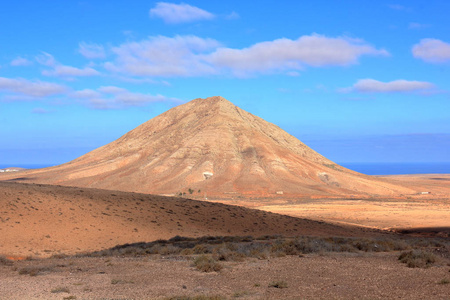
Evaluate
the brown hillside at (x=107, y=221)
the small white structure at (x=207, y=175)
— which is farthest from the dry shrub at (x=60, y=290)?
the small white structure at (x=207, y=175)

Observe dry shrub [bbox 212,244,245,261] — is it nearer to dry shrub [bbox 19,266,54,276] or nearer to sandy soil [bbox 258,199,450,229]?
dry shrub [bbox 19,266,54,276]

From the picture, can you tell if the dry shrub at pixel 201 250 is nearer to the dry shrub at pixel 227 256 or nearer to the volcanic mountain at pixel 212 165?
the dry shrub at pixel 227 256

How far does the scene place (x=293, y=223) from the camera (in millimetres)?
35719

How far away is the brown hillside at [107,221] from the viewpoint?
2470cm

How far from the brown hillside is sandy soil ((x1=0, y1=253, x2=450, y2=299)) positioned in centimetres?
875

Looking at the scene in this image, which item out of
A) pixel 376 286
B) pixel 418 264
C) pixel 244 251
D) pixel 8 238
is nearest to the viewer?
pixel 376 286

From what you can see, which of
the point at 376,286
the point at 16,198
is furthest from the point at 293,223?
the point at 376,286

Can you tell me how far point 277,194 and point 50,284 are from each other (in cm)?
6557

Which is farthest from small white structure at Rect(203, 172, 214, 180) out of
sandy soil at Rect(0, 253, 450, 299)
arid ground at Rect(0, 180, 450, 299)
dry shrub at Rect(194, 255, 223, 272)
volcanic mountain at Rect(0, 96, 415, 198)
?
dry shrub at Rect(194, 255, 223, 272)

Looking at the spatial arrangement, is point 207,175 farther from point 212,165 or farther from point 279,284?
point 279,284

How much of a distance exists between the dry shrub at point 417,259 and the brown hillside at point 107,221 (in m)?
15.4

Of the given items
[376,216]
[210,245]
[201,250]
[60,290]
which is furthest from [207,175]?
[60,290]

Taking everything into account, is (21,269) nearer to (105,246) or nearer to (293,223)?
(105,246)

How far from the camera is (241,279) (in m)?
12.9
